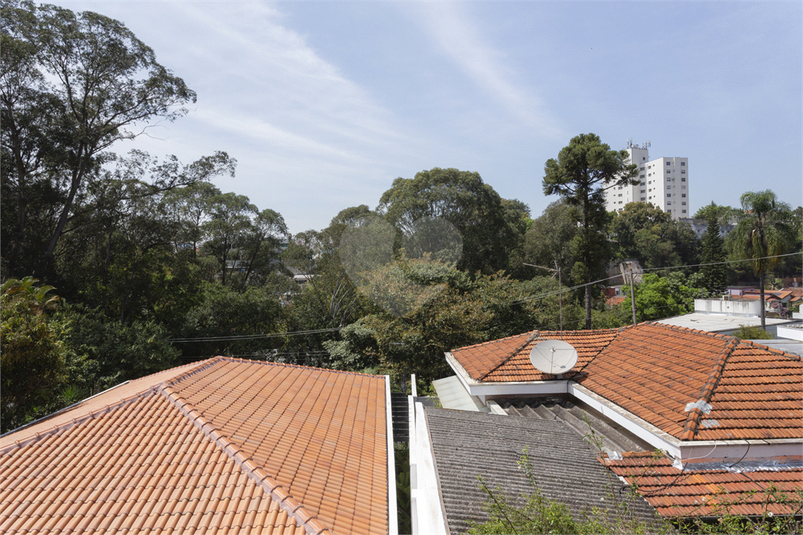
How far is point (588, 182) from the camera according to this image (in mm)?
24531

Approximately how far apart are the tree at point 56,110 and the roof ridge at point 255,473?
16932 mm

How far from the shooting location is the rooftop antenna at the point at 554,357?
31.5 ft

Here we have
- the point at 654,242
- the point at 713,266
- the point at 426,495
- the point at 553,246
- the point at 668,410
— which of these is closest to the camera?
the point at 426,495

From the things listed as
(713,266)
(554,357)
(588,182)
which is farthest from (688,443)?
(713,266)

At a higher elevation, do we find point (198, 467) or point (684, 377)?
point (684, 377)

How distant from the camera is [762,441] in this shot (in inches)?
241

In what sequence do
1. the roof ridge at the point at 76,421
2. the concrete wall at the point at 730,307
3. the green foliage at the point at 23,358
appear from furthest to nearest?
the concrete wall at the point at 730,307 < the green foliage at the point at 23,358 < the roof ridge at the point at 76,421

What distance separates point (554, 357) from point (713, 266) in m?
38.5

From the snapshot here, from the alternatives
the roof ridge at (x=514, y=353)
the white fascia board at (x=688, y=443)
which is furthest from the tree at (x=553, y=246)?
the white fascia board at (x=688, y=443)

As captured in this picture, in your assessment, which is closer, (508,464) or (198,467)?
(198,467)

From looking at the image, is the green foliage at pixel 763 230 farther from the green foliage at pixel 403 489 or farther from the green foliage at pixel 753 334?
the green foliage at pixel 403 489

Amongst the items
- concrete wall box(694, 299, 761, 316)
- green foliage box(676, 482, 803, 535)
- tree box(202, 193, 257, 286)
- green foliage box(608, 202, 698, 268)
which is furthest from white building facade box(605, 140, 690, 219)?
green foliage box(676, 482, 803, 535)

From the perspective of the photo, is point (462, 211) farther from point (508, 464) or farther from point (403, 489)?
point (508, 464)

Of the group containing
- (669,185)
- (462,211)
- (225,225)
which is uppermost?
(669,185)
